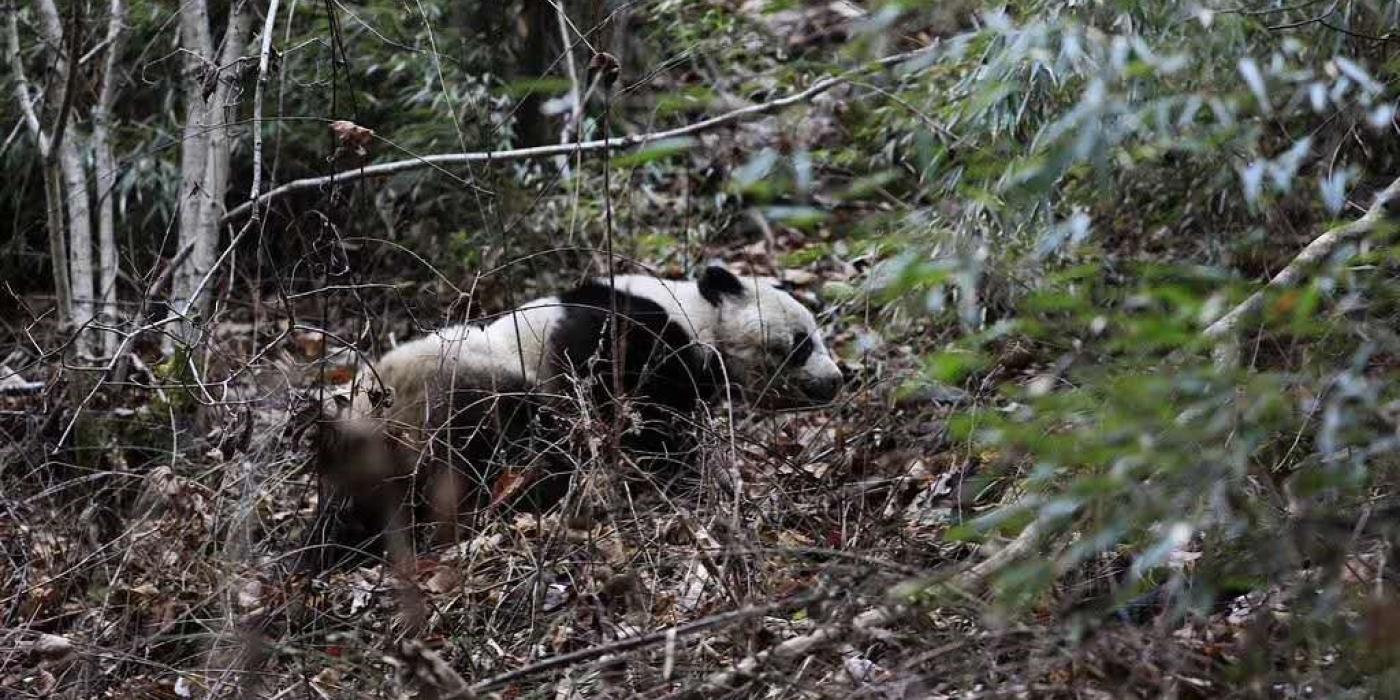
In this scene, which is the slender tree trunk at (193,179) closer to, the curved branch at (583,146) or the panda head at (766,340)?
the curved branch at (583,146)

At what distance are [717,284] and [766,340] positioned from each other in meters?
0.28

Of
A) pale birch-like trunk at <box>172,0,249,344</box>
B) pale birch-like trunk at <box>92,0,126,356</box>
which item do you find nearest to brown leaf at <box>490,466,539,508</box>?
pale birch-like trunk at <box>172,0,249,344</box>

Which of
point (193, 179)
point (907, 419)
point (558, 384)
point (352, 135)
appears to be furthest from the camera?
point (193, 179)

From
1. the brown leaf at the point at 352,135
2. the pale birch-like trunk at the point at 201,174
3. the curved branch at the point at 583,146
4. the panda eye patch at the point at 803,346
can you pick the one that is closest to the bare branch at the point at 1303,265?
the curved branch at the point at 583,146

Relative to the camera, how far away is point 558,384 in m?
4.81

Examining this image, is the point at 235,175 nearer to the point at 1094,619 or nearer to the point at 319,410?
the point at 319,410

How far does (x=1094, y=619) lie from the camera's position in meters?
2.28

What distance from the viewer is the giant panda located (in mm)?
3898

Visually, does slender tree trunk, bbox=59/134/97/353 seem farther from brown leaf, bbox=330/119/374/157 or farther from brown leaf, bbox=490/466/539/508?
brown leaf, bbox=330/119/374/157

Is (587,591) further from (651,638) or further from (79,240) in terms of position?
(79,240)

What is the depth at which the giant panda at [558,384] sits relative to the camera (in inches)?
153

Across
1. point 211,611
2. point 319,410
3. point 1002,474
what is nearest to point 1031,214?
point 1002,474

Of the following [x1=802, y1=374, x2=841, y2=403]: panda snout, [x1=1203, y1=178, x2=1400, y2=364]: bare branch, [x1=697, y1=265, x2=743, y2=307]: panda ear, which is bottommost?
[x1=802, y1=374, x2=841, y2=403]: panda snout

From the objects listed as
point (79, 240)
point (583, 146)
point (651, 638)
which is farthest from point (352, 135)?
point (79, 240)
